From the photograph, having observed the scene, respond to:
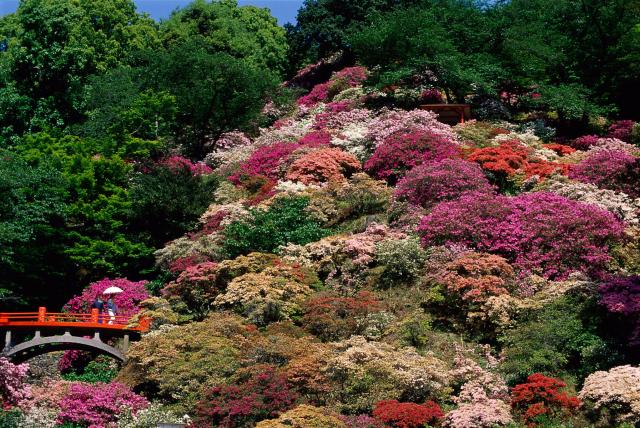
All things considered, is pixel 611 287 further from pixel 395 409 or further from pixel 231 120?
pixel 231 120

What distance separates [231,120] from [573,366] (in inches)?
1110

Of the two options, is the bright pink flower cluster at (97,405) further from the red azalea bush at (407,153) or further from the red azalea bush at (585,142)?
the red azalea bush at (585,142)

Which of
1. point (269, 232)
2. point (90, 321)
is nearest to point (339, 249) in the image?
point (269, 232)

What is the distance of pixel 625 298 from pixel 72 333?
16612 millimetres

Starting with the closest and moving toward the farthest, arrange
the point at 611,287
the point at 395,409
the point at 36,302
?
the point at 395,409
the point at 611,287
the point at 36,302

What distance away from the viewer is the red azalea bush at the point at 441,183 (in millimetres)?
31391

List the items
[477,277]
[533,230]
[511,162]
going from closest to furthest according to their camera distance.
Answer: [477,277] → [533,230] → [511,162]

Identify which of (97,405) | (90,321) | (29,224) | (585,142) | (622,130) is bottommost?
(97,405)

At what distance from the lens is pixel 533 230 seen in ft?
91.6

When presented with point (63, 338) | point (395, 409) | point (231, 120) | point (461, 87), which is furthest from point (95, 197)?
point (395, 409)

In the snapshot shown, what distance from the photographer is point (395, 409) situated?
69.0 feet

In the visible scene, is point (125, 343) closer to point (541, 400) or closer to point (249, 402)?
point (249, 402)

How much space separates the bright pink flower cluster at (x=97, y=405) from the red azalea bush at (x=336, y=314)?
15.3 feet

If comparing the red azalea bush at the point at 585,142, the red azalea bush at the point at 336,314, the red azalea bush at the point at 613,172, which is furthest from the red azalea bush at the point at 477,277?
the red azalea bush at the point at 585,142
